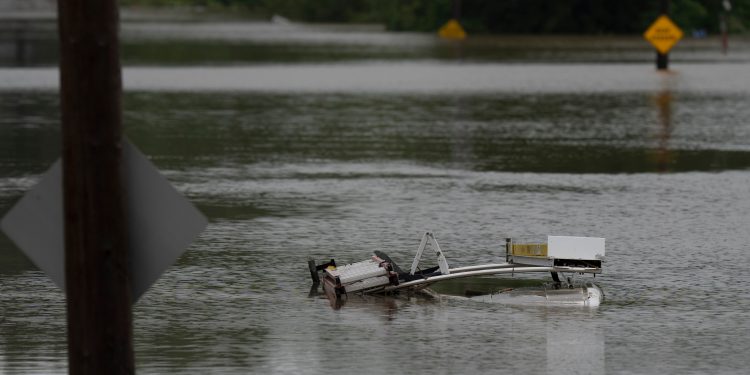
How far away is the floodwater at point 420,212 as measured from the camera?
10.4 metres

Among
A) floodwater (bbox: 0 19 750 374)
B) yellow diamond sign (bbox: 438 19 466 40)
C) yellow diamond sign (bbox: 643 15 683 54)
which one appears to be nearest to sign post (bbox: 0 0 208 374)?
floodwater (bbox: 0 19 750 374)

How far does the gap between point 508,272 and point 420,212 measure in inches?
199

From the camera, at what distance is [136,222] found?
22.6ft

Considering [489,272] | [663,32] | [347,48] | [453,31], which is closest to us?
[489,272]

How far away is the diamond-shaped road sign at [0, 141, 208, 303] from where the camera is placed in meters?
6.83

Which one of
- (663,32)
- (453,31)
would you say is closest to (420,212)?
(663,32)

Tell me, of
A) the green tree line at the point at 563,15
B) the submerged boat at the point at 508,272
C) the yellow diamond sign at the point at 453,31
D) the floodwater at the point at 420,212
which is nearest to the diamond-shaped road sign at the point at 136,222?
the floodwater at the point at 420,212

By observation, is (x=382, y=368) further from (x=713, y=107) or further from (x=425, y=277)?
(x=713, y=107)

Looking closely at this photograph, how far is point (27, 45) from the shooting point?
218 ft

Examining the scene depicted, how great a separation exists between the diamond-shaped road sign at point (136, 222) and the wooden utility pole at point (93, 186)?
0.16ft

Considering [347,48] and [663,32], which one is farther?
[347,48]

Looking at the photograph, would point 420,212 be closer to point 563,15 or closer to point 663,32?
point 663,32

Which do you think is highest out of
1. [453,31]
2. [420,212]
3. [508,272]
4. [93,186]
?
[93,186]

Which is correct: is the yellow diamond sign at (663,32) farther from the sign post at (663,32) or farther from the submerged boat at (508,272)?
the submerged boat at (508,272)
